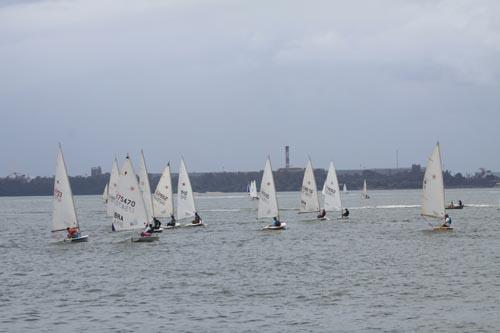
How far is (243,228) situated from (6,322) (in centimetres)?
5127

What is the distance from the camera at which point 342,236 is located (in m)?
71.1

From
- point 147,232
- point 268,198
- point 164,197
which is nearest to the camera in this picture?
point 147,232

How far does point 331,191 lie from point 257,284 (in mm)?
51011

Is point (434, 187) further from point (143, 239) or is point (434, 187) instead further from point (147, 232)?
point (143, 239)

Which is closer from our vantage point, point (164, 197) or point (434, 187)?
point (434, 187)

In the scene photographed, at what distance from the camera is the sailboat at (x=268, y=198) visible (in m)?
76.7

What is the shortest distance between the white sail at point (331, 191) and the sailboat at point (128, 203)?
33219mm

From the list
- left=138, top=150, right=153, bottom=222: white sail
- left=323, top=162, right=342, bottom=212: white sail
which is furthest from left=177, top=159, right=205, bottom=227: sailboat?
left=323, top=162, right=342, bottom=212: white sail

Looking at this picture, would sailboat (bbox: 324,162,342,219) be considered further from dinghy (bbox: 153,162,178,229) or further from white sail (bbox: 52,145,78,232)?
white sail (bbox: 52,145,78,232)

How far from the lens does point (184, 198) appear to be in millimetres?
84375

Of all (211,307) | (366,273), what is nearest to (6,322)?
(211,307)

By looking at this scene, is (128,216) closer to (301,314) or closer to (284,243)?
(284,243)

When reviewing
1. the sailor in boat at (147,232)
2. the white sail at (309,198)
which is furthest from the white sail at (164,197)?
the sailor in boat at (147,232)

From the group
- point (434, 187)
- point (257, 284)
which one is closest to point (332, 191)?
point (434, 187)
